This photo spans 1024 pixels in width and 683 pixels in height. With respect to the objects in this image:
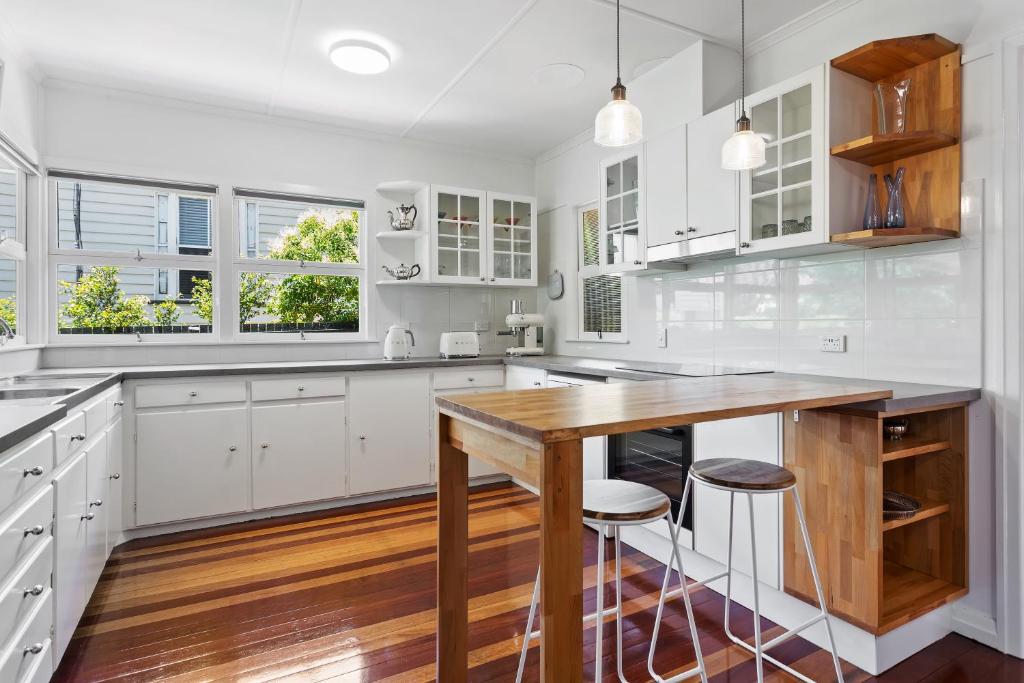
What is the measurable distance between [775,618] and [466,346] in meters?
2.61

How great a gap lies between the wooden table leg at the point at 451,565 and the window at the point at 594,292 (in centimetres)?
237

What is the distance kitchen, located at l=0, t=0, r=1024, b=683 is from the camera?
1.77 m

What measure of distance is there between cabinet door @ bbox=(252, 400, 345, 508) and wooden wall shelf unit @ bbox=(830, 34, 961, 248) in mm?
2847

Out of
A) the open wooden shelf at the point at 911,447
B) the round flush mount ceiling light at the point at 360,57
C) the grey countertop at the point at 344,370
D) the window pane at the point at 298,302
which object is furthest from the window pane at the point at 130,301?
the open wooden shelf at the point at 911,447

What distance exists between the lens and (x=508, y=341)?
467cm

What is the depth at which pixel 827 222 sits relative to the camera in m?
2.15

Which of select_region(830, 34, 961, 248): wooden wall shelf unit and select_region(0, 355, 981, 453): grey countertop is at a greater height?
select_region(830, 34, 961, 248): wooden wall shelf unit

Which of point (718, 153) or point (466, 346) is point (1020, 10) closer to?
point (718, 153)

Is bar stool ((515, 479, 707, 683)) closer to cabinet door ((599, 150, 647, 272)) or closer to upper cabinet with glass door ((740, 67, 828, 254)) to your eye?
upper cabinet with glass door ((740, 67, 828, 254))

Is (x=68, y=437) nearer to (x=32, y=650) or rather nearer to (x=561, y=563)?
(x=32, y=650)

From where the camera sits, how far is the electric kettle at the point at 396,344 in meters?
4.00

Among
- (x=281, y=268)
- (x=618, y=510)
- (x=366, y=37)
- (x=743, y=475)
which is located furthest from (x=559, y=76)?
(x=618, y=510)

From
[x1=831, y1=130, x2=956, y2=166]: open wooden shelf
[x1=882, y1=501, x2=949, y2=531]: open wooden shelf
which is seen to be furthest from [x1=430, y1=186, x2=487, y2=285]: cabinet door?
[x1=882, y1=501, x2=949, y2=531]: open wooden shelf

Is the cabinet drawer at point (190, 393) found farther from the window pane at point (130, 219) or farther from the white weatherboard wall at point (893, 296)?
the white weatherboard wall at point (893, 296)
